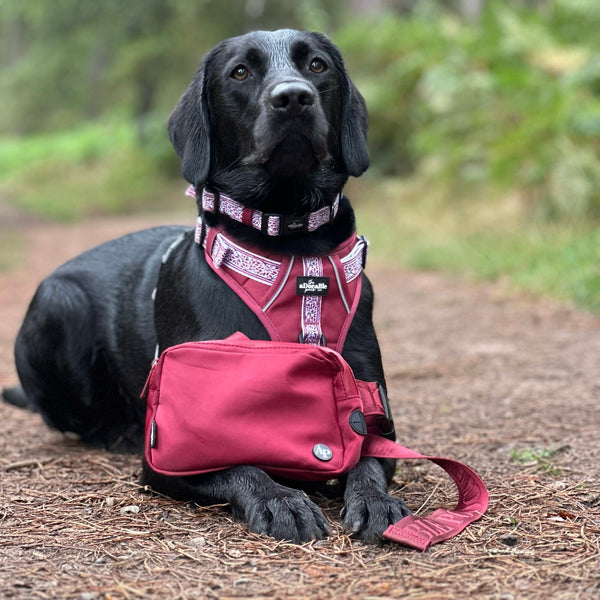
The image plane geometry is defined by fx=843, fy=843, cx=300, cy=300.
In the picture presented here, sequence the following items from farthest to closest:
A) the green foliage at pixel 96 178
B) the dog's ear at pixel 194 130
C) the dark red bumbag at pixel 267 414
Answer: the green foliage at pixel 96 178
the dog's ear at pixel 194 130
the dark red bumbag at pixel 267 414

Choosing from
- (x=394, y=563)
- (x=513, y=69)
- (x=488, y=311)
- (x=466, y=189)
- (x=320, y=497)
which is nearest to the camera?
(x=394, y=563)

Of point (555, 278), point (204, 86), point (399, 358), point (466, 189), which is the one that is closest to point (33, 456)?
point (204, 86)

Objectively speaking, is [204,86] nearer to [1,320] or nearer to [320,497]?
[320,497]

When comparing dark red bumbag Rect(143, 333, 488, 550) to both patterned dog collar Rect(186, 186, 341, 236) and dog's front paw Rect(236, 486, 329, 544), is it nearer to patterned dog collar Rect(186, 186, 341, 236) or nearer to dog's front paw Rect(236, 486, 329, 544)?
dog's front paw Rect(236, 486, 329, 544)

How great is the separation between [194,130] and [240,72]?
0.91 ft

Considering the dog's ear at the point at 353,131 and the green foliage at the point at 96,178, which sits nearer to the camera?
the dog's ear at the point at 353,131

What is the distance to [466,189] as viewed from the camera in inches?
469

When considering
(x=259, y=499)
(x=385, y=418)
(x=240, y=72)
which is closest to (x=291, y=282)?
(x=385, y=418)

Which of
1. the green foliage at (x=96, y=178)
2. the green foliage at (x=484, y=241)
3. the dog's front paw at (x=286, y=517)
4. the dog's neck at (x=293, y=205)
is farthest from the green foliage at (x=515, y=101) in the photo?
the green foliage at (x=96, y=178)

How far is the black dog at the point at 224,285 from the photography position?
2.72 m

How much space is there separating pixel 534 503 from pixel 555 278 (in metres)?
5.03

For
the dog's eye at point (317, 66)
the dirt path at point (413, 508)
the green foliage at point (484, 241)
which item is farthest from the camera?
the green foliage at point (484, 241)

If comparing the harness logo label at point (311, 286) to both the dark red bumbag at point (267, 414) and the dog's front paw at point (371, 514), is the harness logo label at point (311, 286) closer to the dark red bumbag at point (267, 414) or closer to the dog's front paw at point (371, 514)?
the dark red bumbag at point (267, 414)

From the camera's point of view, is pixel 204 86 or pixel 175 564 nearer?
pixel 175 564
